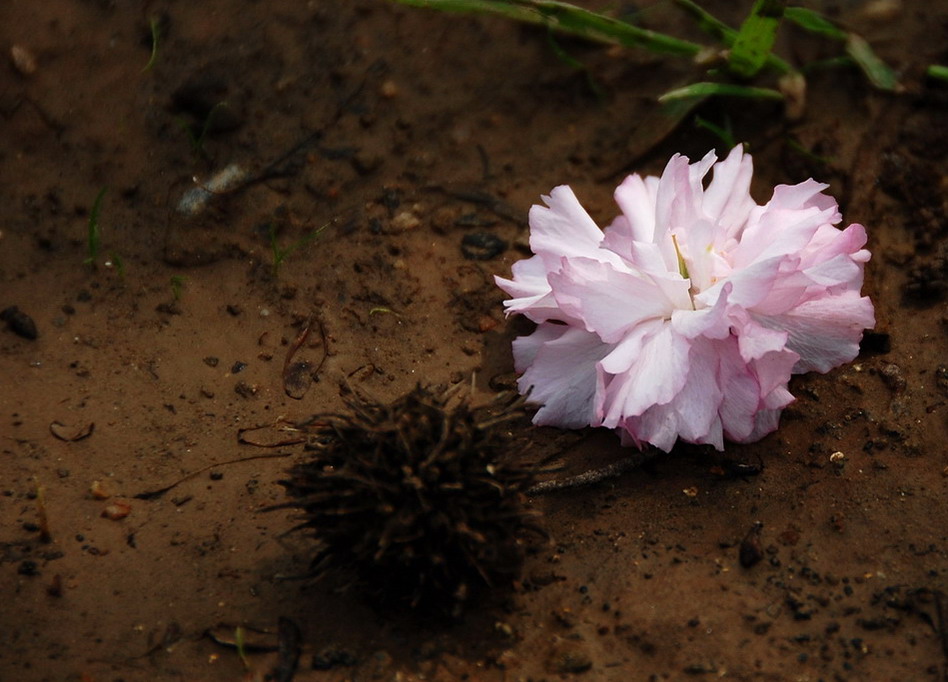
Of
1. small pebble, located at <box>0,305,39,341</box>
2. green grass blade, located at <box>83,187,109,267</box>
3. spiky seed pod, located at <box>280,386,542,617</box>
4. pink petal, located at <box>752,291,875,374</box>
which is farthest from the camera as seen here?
green grass blade, located at <box>83,187,109,267</box>

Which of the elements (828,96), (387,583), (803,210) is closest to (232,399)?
(387,583)

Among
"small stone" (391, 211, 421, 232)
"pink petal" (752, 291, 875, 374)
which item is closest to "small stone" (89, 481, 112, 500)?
"small stone" (391, 211, 421, 232)

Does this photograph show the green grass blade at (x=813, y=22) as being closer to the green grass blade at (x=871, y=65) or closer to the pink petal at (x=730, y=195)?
the green grass blade at (x=871, y=65)

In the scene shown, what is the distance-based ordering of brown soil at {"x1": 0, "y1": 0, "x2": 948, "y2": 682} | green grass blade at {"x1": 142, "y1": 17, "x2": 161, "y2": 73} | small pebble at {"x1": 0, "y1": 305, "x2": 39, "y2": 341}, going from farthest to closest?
green grass blade at {"x1": 142, "y1": 17, "x2": 161, "y2": 73} < small pebble at {"x1": 0, "y1": 305, "x2": 39, "y2": 341} < brown soil at {"x1": 0, "y1": 0, "x2": 948, "y2": 682}

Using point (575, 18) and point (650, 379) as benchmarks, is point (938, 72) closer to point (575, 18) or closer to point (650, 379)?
point (575, 18)

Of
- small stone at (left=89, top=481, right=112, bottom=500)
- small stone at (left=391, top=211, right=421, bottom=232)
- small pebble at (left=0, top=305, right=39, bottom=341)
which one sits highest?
small stone at (left=391, top=211, right=421, bottom=232)

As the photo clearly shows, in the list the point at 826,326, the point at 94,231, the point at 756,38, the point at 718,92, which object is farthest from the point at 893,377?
the point at 94,231

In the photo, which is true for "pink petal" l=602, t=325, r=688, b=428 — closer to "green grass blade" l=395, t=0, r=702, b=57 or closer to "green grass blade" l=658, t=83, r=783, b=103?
"green grass blade" l=658, t=83, r=783, b=103

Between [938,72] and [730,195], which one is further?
[938,72]
